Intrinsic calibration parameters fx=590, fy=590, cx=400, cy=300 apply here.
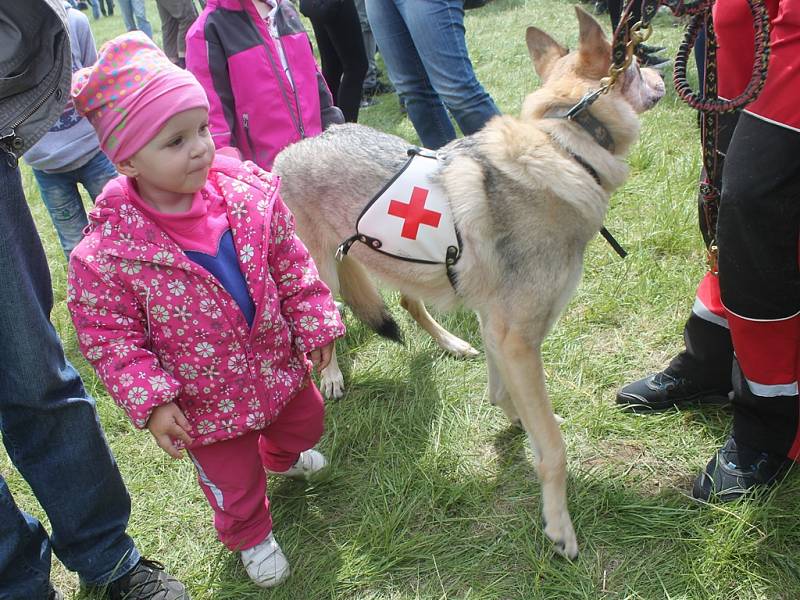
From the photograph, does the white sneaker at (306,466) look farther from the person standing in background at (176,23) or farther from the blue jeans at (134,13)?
the blue jeans at (134,13)

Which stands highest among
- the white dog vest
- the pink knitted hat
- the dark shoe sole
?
the pink knitted hat

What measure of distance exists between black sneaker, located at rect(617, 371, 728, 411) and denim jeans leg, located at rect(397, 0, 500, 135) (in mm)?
2001

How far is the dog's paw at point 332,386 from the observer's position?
312 centimetres

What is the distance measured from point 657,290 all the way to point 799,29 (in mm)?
1837

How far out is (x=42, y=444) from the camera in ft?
6.13

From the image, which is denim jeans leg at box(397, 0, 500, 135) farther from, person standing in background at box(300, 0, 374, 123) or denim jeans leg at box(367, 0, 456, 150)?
person standing in background at box(300, 0, 374, 123)

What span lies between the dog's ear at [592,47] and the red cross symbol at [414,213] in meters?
0.77

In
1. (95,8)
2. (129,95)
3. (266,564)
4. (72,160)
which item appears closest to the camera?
(129,95)

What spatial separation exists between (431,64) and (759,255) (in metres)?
2.42

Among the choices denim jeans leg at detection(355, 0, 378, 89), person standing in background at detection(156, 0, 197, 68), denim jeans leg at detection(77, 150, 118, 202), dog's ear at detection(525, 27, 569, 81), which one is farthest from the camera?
denim jeans leg at detection(355, 0, 378, 89)

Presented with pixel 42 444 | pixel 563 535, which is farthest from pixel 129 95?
pixel 563 535

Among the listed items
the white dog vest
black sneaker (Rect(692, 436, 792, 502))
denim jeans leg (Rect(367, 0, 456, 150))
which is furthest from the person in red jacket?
denim jeans leg (Rect(367, 0, 456, 150))

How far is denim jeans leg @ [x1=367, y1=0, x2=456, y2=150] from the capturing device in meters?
3.82

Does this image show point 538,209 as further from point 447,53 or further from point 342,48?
point 342,48
